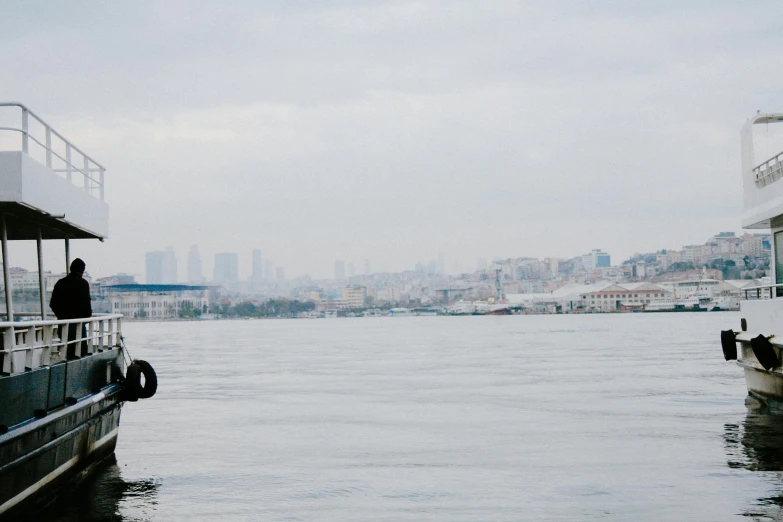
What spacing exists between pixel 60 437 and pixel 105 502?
4.00ft

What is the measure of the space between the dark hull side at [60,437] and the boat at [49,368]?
14 millimetres

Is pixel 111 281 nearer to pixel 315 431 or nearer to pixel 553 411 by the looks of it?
pixel 315 431

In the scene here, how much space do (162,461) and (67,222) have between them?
4.13m

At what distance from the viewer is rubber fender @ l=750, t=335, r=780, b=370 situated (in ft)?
52.6

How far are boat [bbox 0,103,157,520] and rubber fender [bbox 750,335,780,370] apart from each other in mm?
9848

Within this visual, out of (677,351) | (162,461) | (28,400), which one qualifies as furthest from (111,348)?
(677,351)

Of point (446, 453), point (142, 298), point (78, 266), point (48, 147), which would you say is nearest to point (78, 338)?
point (78, 266)

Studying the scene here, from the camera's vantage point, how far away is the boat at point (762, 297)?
16.1m

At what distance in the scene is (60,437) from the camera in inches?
412

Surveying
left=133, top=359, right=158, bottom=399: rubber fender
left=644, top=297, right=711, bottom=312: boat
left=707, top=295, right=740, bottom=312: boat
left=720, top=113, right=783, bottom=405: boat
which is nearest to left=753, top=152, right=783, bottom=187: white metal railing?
left=720, top=113, right=783, bottom=405: boat

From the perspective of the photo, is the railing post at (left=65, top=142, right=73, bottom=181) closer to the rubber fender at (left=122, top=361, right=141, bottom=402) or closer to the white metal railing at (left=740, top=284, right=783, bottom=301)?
the rubber fender at (left=122, top=361, right=141, bottom=402)

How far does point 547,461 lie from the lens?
13.5 metres

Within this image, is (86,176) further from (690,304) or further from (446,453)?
(690,304)

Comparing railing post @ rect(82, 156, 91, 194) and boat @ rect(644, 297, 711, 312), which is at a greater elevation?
railing post @ rect(82, 156, 91, 194)
